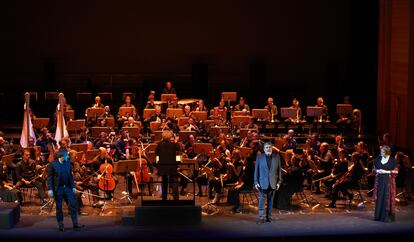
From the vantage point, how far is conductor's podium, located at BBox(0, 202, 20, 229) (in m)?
16.5

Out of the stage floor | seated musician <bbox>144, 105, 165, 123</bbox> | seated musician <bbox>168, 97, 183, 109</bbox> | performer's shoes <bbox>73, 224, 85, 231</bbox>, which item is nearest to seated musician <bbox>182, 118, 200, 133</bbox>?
seated musician <bbox>144, 105, 165, 123</bbox>

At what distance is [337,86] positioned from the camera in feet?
93.5

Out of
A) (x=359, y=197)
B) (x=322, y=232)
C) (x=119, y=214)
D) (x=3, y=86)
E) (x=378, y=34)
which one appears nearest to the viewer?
(x=322, y=232)

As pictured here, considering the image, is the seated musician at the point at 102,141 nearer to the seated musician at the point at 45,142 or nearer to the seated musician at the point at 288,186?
the seated musician at the point at 45,142

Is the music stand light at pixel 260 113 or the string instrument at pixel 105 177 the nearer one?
the string instrument at pixel 105 177

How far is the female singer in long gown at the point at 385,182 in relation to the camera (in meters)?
16.8

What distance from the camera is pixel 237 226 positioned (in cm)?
1675

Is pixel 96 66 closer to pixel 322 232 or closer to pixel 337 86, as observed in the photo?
pixel 337 86

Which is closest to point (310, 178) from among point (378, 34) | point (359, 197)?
point (359, 197)

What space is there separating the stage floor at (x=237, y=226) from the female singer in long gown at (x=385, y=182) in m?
0.32

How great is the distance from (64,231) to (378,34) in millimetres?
14467

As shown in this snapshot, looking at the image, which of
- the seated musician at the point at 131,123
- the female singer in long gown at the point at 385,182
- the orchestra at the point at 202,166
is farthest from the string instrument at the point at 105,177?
the female singer in long gown at the point at 385,182

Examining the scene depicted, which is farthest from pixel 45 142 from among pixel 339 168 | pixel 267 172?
pixel 339 168

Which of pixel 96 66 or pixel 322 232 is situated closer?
pixel 322 232
